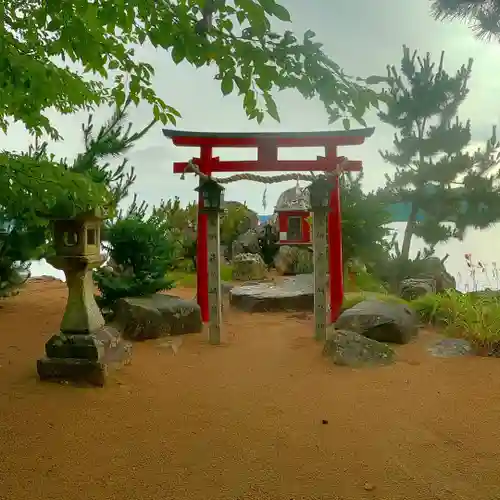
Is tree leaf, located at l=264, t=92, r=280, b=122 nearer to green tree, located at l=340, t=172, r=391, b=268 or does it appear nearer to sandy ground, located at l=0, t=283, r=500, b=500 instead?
sandy ground, located at l=0, t=283, r=500, b=500

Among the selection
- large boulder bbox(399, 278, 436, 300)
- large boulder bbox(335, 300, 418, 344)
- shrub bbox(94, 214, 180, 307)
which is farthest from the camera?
large boulder bbox(399, 278, 436, 300)

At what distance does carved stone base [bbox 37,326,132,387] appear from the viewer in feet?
11.2

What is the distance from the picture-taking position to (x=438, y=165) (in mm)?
9516

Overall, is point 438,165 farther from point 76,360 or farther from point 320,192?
point 76,360

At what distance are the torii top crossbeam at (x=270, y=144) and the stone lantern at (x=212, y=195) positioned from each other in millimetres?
1119

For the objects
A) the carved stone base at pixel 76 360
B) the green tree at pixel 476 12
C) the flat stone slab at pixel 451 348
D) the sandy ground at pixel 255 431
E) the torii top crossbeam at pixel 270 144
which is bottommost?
the sandy ground at pixel 255 431

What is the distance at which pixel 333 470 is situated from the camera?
7.38 feet

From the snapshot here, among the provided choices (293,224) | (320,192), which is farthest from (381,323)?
(293,224)

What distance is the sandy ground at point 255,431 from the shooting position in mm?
2127

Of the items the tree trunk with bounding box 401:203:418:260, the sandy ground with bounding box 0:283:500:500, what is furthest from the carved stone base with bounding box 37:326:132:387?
the tree trunk with bounding box 401:203:418:260

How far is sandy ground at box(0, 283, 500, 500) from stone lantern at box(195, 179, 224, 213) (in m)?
1.63

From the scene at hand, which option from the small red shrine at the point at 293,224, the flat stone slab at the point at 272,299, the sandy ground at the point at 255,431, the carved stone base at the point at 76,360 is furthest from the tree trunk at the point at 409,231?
the carved stone base at the point at 76,360

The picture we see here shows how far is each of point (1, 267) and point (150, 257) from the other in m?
2.46

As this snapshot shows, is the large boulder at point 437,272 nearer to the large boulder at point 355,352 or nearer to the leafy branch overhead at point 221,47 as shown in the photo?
the large boulder at point 355,352
